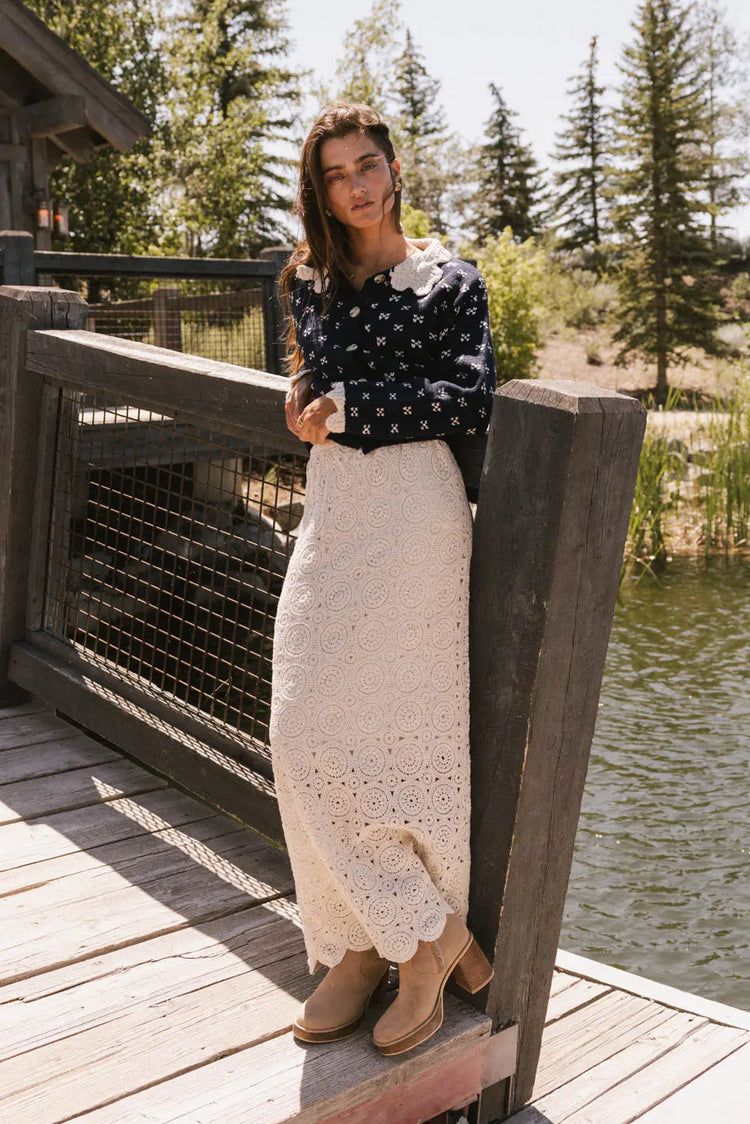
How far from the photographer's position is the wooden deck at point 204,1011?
176cm

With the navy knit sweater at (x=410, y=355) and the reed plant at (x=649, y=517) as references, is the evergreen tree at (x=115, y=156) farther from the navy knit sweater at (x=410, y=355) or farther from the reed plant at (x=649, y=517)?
the navy knit sweater at (x=410, y=355)

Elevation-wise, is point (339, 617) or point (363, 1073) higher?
point (339, 617)

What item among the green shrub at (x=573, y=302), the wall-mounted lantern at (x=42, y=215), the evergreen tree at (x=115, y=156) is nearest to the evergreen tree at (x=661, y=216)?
the green shrub at (x=573, y=302)

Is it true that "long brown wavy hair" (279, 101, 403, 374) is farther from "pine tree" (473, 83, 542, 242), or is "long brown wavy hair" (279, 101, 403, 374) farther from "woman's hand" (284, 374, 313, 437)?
"pine tree" (473, 83, 542, 242)

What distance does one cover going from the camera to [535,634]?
1.79 meters

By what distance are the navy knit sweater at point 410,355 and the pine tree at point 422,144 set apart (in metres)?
19.7

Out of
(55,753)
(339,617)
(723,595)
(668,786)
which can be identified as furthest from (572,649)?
(723,595)

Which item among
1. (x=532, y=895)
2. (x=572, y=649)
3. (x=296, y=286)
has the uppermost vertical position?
(x=296, y=286)

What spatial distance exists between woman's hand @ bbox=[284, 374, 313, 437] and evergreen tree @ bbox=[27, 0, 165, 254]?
49.8 feet

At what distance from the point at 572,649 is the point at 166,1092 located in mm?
908

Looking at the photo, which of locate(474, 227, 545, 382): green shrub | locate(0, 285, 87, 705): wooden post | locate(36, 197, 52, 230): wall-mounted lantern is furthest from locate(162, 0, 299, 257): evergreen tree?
locate(0, 285, 87, 705): wooden post

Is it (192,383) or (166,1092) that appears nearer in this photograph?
(166,1092)

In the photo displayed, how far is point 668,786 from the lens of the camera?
17.9 ft

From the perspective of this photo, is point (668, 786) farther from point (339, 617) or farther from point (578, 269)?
point (578, 269)
